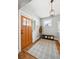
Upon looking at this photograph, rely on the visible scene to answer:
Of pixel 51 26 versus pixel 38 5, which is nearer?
pixel 38 5

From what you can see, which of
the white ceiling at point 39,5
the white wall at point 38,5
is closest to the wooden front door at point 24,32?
the white ceiling at point 39,5

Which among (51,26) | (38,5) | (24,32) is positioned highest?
(38,5)

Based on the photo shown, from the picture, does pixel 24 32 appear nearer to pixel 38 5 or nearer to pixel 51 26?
pixel 38 5

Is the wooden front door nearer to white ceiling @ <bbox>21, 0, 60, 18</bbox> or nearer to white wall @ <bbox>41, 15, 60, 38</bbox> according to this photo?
white ceiling @ <bbox>21, 0, 60, 18</bbox>

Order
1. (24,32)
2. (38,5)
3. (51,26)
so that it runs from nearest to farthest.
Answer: (38,5), (24,32), (51,26)

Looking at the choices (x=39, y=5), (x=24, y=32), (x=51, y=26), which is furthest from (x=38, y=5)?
(x=51, y=26)
